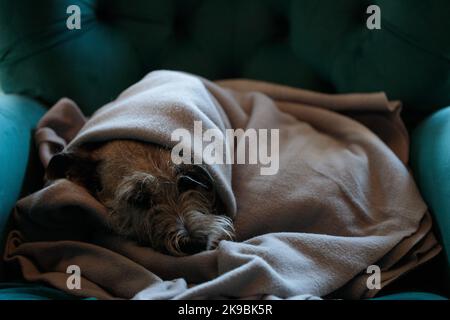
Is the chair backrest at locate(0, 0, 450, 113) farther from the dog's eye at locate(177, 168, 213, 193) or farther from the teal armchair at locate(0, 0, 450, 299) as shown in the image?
the dog's eye at locate(177, 168, 213, 193)

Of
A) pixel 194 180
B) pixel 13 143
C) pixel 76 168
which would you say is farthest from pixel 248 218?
pixel 13 143

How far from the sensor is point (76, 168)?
1592 mm

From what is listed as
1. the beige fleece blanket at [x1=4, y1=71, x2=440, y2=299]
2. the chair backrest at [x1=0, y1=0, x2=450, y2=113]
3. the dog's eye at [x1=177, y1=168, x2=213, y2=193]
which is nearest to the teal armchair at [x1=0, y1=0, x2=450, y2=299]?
the chair backrest at [x1=0, y1=0, x2=450, y2=113]

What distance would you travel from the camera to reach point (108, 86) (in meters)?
2.06

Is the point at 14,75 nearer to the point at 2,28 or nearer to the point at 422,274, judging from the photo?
the point at 2,28

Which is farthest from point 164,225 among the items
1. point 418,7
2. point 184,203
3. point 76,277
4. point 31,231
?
point 418,7

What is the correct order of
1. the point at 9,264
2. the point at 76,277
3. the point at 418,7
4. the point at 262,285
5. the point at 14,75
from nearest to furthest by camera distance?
the point at 262,285 < the point at 76,277 < the point at 9,264 < the point at 418,7 < the point at 14,75

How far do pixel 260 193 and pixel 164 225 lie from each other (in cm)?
32

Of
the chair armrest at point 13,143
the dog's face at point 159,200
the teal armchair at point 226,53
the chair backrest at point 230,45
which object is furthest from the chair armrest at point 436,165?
the chair armrest at point 13,143

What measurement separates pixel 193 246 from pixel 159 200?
0.18 meters

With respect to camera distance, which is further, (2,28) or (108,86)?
(108,86)

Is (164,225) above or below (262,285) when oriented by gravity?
above

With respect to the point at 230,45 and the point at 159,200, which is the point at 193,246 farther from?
the point at 230,45

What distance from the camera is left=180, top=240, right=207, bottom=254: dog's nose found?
1.44m
